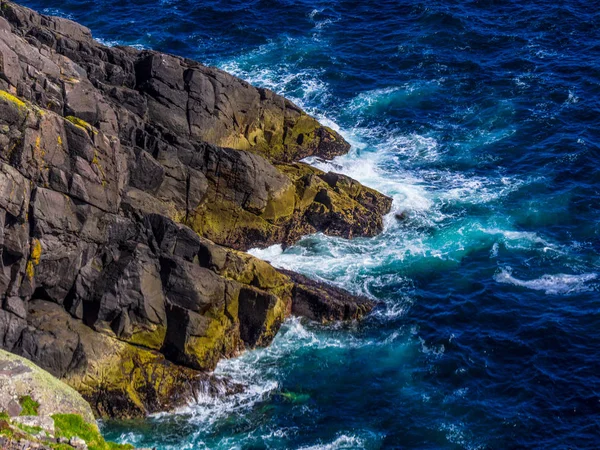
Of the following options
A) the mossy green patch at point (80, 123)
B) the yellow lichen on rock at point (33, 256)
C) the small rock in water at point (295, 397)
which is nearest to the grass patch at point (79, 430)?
the yellow lichen on rock at point (33, 256)

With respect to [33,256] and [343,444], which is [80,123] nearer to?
[33,256]

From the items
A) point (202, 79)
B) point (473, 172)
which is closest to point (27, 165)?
point (202, 79)

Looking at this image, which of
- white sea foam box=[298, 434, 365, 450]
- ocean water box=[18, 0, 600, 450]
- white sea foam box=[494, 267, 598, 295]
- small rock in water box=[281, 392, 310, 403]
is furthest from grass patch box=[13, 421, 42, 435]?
white sea foam box=[494, 267, 598, 295]

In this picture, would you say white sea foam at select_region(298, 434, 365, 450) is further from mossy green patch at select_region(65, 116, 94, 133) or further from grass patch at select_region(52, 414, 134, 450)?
mossy green patch at select_region(65, 116, 94, 133)

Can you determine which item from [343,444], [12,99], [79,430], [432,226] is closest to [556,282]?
[432,226]

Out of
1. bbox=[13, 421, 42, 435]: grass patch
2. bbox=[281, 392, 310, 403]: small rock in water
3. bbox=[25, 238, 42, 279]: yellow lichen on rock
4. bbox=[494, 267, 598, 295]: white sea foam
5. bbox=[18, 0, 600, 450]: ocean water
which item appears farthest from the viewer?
bbox=[494, 267, 598, 295]: white sea foam

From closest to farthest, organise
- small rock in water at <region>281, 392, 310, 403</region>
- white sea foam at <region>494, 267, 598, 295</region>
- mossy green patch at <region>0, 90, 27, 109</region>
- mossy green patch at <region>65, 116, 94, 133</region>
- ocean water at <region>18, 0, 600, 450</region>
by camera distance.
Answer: mossy green patch at <region>0, 90, 27, 109</region> → ocean water at <region>18, 0, 600, 450</region> → small rock in water at <region>281, 392, 310, 403</region> → mossy green patch at <region>65, 116, 94, 133</region> → white sea foam at <region>494, 267, 598, 295</region>

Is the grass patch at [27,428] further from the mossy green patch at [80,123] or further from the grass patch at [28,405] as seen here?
the mossy green patch at [80,123]
